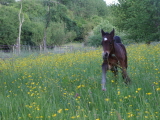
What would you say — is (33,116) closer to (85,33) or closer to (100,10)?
(85,33)

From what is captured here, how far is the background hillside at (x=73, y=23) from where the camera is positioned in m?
17.5

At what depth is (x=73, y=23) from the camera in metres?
61.5

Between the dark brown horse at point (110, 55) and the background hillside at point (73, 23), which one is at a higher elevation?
the background hillside at point (73, 23)

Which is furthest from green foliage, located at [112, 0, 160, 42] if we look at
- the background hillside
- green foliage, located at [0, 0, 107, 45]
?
green foliage, located at [0, 0, 107, 45]

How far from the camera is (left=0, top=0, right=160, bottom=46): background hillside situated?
57.4 feet

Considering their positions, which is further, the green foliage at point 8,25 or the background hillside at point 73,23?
the green foliage at point 8,25

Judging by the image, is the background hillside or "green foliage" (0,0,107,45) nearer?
the background hillside

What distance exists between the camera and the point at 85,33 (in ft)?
207

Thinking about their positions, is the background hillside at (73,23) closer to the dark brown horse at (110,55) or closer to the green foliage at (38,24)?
the green foliage at (38,24)

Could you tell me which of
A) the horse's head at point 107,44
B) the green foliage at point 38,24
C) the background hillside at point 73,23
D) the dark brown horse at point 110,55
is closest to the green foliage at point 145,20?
the background hillside at point 73,23

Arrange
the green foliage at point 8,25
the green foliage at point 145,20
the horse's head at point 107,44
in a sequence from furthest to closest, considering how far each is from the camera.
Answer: the green foliage at point 8,25, the green foliage at point 145,20, the horse's head at point 107,44

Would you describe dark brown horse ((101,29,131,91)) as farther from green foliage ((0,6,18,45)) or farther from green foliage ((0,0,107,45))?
green foliage ((0,6,18,45))

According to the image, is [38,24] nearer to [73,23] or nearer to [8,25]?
[8,25]

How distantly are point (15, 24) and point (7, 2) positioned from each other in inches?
797
